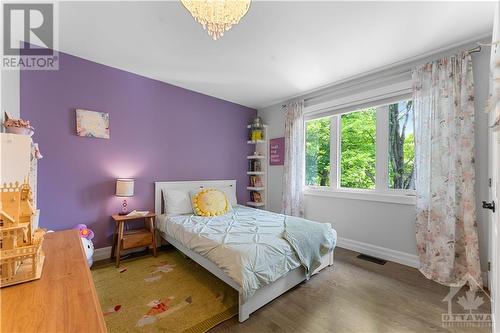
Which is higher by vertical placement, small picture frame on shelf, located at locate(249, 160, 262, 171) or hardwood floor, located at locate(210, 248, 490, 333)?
small picture frame on shelf, located at locate(249, 160, 262, 171)

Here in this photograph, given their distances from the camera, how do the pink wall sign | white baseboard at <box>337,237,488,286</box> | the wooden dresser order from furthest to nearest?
the pink wall sign, white baseboard at <box>337,237,488,286</box>, the wooden dresser

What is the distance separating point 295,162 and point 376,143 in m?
1.23

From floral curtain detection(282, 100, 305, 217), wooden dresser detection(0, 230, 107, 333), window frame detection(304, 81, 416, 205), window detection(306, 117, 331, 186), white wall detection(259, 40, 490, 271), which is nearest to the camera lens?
wooden dresser detection(0, 230, 107, 333)

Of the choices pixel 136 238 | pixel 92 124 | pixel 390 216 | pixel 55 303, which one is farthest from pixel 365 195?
pixel 92 124

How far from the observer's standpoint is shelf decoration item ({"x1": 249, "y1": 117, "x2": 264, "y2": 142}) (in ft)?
14.1

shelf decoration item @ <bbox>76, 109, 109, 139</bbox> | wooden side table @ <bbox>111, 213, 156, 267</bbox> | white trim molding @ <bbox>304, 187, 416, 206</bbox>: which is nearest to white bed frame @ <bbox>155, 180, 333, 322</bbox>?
wooden side table @ <bbox>111, 213, 156, 267</bbox>

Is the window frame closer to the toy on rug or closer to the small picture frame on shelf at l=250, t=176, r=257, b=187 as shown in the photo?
the small picture frame on shelf at l=250, t=176, r=257, b=187

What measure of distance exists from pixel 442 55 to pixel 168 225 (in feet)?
12.3

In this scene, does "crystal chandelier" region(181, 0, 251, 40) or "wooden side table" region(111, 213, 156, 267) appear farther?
"wooden side table" region(111, 213, 156, 267)

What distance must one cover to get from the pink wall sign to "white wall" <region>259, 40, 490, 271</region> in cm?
88

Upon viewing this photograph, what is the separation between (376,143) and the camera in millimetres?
2990

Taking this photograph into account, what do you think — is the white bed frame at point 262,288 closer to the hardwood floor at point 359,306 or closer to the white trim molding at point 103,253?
the hardwood floor at point 359,306

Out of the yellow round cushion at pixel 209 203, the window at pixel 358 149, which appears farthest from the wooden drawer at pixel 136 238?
the window at pixel 358 149

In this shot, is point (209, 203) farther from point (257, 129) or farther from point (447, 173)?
point (447, 173)
